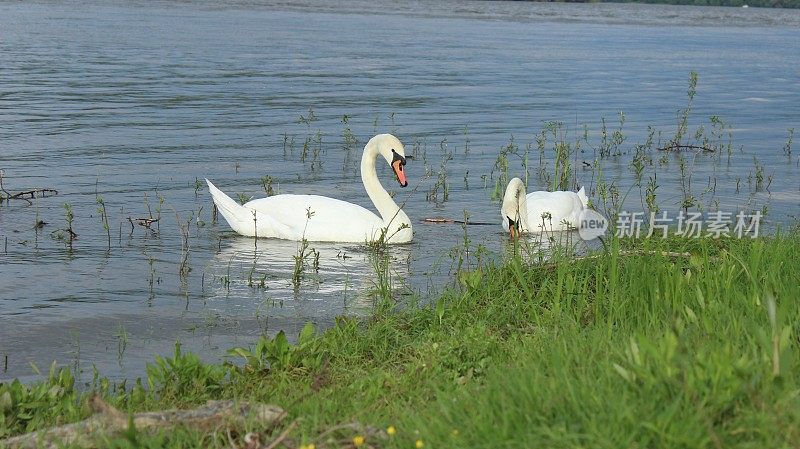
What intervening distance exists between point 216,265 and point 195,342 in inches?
93.5

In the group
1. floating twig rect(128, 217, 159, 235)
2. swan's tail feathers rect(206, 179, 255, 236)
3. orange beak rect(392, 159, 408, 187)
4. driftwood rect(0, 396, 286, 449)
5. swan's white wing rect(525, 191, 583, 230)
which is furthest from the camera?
orange beak rect(392, 159, 408, 187)

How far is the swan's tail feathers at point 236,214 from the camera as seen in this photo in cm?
1084

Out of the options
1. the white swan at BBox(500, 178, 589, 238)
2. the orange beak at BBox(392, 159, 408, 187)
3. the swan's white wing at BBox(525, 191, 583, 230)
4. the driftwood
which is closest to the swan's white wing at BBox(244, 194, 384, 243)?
the orange beak at BBox(392, 159, 408, 187)

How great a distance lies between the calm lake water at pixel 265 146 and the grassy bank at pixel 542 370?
1141 millimetres

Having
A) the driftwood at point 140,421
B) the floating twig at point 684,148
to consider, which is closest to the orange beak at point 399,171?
the floating twig at point 684,148

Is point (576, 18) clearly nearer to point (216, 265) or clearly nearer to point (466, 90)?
point (466, 90)

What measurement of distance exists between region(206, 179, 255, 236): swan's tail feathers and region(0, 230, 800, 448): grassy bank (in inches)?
147

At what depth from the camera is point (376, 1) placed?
2901 inches

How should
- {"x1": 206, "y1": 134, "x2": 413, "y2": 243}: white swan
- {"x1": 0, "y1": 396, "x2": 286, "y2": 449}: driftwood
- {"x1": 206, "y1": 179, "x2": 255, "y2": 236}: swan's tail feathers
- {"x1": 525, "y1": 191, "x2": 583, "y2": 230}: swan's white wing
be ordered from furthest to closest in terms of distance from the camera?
{"x1": 525, "y1": 191, "x2": 583, "y2": 230}: swan's white wing < {"x1": 206, "y1": 179, "x2": 255, "y2": 236}: swan's tail feathers < {"x1": 206, "y1": 134, "x2": 413, "y2": 243}: white swan < {"x1": 0, "y1": 396, "x2": 286, "y2": 449}: driftwood

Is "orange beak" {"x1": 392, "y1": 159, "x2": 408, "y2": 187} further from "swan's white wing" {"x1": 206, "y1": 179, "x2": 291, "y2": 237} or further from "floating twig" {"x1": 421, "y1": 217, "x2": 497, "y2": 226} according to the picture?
"swan's white wing" {"x1": 206, "y1": 179, "x2": 291, "y2": 237}

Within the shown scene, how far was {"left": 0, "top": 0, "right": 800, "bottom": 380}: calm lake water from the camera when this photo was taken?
8.31m

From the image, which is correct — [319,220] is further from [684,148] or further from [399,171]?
[684,148]

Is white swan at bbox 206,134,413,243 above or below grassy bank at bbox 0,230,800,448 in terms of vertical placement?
above

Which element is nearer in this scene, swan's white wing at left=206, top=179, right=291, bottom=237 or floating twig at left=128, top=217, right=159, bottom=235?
floating twig at left=128, top=217, right=159, bottom=235
